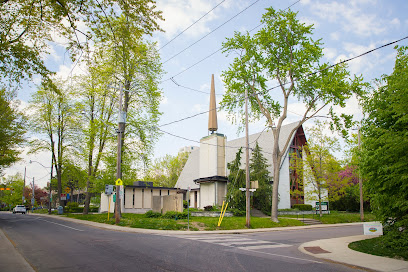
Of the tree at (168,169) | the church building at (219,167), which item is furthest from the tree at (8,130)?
the tree at (168,169)

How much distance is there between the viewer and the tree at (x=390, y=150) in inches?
399

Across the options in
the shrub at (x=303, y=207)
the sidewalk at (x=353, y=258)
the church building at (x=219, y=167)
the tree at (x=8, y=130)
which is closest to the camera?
the sidewalk at (x=353, y=258)

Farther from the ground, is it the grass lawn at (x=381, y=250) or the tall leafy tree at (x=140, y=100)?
the tall leafy tree at (x=140, y=100)

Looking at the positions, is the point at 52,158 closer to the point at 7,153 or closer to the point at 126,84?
the point at 7,153

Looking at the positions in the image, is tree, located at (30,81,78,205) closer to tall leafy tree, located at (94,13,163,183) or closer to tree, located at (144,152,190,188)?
tall leafy tree, located at (94,13,163,183)

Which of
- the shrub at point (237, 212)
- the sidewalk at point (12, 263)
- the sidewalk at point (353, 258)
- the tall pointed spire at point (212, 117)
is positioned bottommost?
the shrub at point (237, 212)

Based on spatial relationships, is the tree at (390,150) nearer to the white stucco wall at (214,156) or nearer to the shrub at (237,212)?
the shrub at (237,212)

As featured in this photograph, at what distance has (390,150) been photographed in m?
10.3

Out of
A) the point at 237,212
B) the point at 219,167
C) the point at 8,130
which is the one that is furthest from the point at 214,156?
the point at 8,130

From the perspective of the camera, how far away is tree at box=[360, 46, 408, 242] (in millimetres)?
10141

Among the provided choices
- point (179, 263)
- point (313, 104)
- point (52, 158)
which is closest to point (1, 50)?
point (179, 263)

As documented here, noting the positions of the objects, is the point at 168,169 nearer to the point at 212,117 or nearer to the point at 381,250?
the point at 212,117

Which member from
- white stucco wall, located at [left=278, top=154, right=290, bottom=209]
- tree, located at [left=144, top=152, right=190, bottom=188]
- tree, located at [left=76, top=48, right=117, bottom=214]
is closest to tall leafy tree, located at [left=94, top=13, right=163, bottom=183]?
tree, located at [left=76, top=48, right=117, bottom=214]

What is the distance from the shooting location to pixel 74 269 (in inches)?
301
